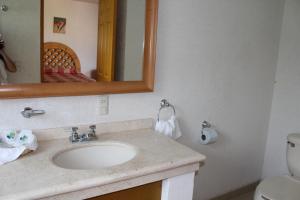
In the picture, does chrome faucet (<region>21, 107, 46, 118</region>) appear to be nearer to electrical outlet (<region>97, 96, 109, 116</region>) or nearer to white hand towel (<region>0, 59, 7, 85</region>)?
white hand towel (<region>0, 59, 7, 85</region>)

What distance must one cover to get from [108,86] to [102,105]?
0.11 meters

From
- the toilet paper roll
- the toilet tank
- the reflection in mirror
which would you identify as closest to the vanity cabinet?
the reflection in mirror

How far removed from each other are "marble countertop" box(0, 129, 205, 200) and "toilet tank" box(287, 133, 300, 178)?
1.08m

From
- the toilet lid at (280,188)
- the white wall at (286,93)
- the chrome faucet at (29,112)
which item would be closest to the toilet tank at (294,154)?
the toilet lid at (280,188)

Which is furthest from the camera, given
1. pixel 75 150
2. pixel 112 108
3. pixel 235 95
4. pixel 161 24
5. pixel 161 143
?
pixel 235 95

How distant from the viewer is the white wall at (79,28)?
54.7 inches

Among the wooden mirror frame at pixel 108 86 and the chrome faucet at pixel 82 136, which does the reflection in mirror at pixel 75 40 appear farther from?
the chrome faucet at pixel 82 136

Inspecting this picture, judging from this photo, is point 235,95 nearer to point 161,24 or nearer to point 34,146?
point 161,24

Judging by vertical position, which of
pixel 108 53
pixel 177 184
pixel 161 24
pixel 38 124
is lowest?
pixel 177 184

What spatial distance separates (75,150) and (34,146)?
0.20m

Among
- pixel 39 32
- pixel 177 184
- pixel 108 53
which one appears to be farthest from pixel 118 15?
pixel 177 184

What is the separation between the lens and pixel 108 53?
162cm

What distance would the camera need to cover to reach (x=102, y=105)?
1.61 metres

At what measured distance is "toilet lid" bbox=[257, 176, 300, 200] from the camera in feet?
5.87
